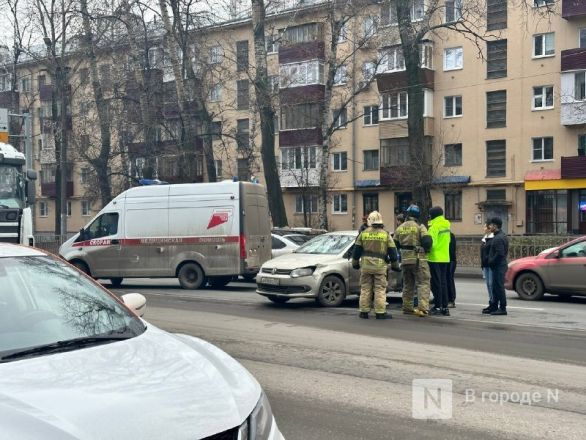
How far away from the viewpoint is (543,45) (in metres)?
39.0

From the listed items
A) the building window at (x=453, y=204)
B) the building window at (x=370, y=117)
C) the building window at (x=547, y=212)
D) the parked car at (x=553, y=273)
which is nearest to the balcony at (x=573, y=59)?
the building window at (x=547, y=212)

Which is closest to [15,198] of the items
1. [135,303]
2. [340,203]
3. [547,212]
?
[135,303]

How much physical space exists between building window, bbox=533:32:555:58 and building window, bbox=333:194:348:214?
50.8ft

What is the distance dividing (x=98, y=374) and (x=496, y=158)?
40302 mm

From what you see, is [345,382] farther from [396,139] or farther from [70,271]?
[396,139]

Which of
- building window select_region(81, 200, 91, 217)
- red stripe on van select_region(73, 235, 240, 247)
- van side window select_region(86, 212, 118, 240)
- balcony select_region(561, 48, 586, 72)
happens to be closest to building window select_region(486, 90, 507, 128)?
balcony select_region(561, 48, 586, 72)

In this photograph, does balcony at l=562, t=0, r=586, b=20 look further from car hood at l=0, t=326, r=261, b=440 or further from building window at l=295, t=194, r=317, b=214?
car hood at l=0, t=326, r=261, b=440

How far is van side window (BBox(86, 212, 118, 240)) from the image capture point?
1759 cm

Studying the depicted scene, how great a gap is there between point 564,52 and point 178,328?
33971 mm

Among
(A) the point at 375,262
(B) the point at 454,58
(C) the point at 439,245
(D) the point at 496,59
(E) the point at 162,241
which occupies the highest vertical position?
(B) the point at 454,58

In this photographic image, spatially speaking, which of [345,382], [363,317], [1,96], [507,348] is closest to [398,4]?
[363,317]

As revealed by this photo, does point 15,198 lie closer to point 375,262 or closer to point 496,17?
point 375,262

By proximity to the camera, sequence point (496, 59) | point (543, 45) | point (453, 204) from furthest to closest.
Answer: point (453, 204), point (496, 59), point (543, 45)

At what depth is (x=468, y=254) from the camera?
2370cm
